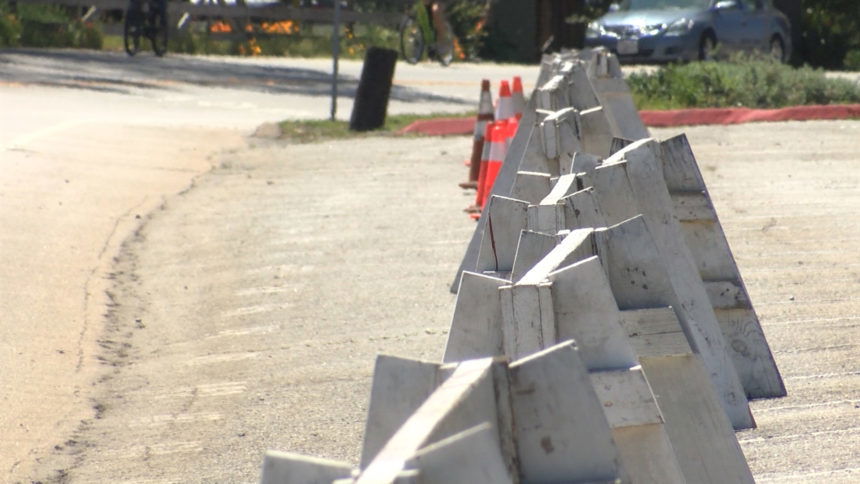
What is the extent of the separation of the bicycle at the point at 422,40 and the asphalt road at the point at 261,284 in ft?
50.3

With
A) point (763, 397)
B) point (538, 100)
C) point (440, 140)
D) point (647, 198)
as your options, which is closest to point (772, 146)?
point (440, 140)

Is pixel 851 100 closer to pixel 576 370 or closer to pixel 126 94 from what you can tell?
pixel 126 94

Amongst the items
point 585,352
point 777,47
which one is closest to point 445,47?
point 777,47

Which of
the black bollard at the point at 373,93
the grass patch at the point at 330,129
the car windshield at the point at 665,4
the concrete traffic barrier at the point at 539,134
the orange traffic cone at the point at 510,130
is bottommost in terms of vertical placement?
the grass patch at the point at 330,129

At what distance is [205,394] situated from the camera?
6613mm

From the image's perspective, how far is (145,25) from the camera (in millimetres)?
31078

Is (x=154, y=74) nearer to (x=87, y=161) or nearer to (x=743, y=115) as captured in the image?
(x=743, y=115)

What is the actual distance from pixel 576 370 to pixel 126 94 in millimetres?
20532

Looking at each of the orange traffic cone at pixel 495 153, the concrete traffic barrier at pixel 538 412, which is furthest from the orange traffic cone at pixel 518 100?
the concrete traffic barrier at pixel 538 412

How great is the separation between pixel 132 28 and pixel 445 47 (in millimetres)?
6711

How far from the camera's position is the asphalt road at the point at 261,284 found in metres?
5.87

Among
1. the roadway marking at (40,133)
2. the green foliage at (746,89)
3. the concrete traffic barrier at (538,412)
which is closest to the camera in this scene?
the concrete traffic barrier at (538,412)

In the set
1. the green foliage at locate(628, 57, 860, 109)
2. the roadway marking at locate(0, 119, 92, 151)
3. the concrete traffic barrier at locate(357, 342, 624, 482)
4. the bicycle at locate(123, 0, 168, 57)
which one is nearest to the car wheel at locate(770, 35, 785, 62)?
the green foliage at locate(628, 57, 860, 109)

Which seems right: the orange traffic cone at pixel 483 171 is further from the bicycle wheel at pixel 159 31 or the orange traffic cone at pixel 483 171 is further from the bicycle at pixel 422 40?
the bicycle at pixel 422 40
